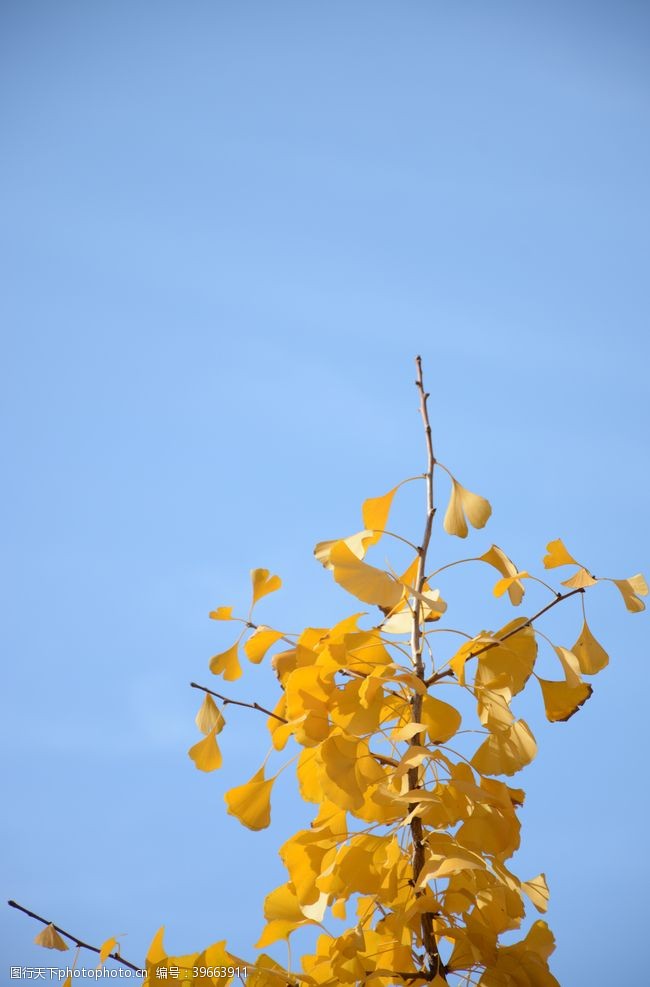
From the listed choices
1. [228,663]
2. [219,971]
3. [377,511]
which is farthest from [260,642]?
[219,971]

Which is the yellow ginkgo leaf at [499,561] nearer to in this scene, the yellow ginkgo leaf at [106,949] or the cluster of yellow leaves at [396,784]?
the cluster of yellow leaves at [396,784]

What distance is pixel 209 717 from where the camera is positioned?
2.81ft

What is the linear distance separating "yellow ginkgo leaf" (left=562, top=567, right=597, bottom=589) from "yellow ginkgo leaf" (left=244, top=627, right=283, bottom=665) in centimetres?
24

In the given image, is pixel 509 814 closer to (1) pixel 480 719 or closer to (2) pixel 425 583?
(1) pixel 480 719

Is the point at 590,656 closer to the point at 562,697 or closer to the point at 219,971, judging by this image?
the point at 562,697

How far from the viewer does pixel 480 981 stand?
73 centimetres

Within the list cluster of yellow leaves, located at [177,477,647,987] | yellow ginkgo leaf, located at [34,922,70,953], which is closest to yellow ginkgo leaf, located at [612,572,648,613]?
cluster of yellow leaves, located at [177,477,647,987]

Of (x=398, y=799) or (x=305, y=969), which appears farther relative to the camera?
(x=305, y=969)

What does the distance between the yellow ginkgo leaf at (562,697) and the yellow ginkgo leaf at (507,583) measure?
0.26ft

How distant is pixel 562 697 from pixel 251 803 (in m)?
0.26

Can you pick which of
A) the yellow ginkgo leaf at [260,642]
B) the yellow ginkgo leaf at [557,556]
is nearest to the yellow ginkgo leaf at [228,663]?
the yellow ginkgo leaf at [260,642]

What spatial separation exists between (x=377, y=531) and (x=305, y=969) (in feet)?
1.17

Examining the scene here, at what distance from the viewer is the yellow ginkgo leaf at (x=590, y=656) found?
845mm

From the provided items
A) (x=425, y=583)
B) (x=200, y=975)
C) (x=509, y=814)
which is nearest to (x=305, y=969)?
(x=200, y=975)
